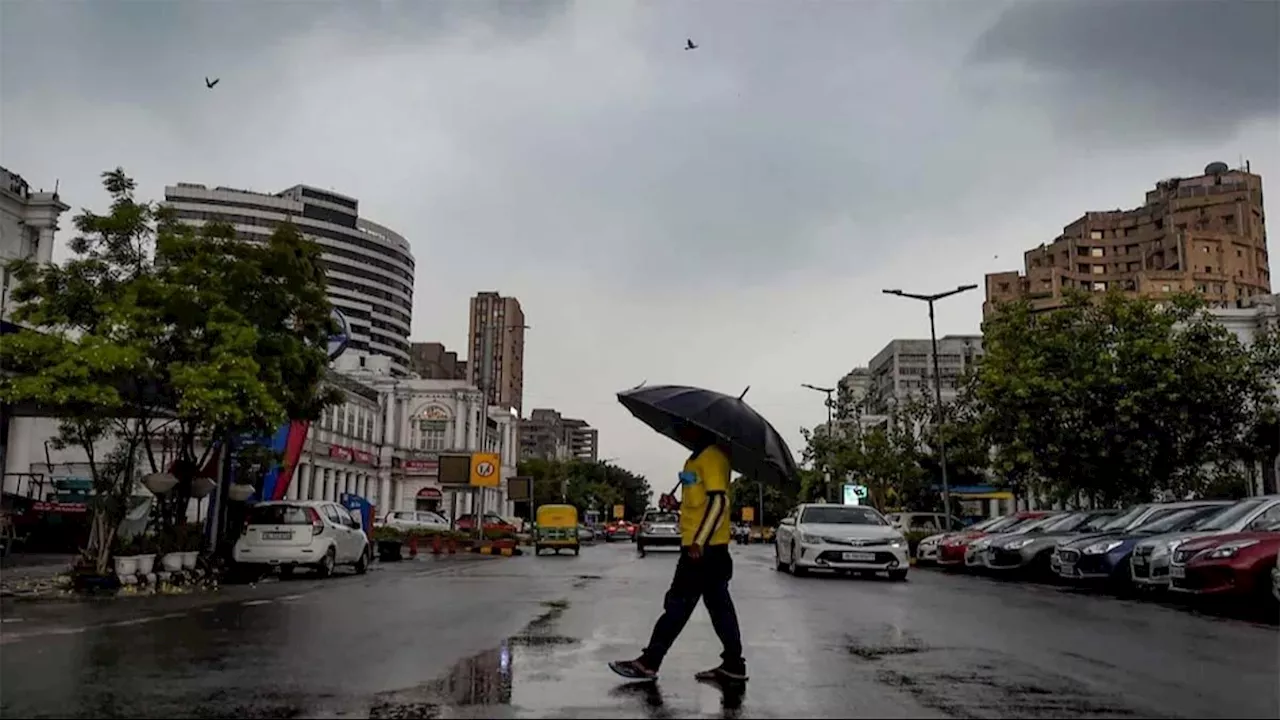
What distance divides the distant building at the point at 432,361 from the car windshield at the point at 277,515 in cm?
9184

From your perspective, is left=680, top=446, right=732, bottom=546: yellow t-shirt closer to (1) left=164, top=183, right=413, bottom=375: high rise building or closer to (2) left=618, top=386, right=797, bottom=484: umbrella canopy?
(2) left=618, top=386, right=797, bottom=484: umbrella canopy

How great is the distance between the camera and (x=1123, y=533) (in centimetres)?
1911

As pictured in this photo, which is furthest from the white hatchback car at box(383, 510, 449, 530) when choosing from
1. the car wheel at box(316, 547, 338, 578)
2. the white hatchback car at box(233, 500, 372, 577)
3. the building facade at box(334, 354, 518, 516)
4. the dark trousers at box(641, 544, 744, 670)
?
the dark trousers at box(641, 544, 744, 670)

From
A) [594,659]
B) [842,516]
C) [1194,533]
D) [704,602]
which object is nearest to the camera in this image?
[704,602]

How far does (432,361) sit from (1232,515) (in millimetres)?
105058

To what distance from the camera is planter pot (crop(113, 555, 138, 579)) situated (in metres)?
16.0

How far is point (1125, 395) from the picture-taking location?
2720 cm

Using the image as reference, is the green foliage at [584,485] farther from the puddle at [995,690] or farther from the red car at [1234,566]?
the puddle at [995,690]

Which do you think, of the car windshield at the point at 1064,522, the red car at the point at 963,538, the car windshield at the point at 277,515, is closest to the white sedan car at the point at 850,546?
the car windshield at the point at 1064,522

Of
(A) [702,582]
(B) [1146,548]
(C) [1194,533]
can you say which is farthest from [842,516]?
(A) [702,582]

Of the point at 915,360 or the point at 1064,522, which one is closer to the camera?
the point at 1064,522

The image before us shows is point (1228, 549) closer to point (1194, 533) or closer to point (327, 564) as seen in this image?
point (1194, 533)

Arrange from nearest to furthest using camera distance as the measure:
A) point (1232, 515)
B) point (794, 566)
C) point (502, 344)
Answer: point (1232, 515) < point (794, 566) < point (502, 344)

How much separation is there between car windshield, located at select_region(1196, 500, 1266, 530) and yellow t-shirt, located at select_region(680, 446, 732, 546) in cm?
1166
